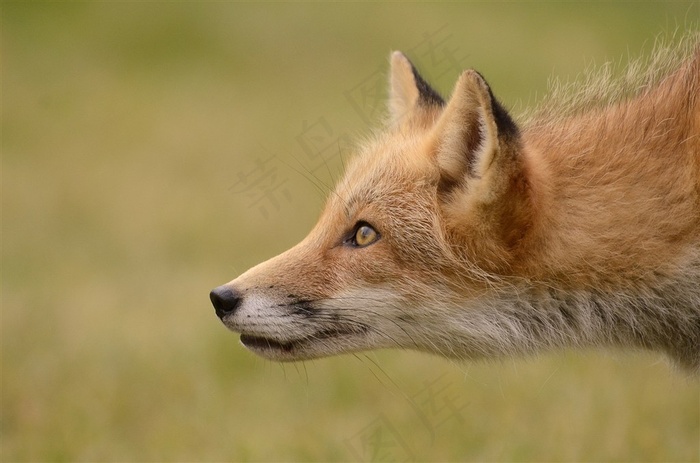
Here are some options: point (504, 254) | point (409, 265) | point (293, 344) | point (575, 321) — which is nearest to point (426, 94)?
point (409, 265)

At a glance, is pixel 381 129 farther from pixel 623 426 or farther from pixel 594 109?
pixel 623 426

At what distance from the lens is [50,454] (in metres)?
8.20

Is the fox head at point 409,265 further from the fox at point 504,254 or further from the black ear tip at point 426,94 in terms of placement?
the black ear tip at point 426,94

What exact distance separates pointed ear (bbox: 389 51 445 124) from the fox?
118cm

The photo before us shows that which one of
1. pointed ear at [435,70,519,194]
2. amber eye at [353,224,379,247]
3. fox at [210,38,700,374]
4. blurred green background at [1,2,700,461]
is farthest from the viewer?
blurred green background at [1,2,700,461]

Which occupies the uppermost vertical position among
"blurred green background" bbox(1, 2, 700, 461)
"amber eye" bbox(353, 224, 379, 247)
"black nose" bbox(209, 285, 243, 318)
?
"black nose" bbox(209, 285, 243, 318)

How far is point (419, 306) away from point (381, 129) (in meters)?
2.42

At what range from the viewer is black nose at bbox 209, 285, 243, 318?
6.26 m

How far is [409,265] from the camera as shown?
20.8ft

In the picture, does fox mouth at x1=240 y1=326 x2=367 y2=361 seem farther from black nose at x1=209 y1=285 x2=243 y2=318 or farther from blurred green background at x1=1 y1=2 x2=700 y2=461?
blurred green background at x1=1 y1=2 x2=700 y2=461

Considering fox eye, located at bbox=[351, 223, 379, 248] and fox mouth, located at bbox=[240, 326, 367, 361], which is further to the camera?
fox eye, located at bbox=[351, 223, 379, 248]

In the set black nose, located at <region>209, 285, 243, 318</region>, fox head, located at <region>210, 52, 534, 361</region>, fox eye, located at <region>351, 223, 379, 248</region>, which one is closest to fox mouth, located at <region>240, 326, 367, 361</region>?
fox head, located at <region>210, 52, 534, 361</region>

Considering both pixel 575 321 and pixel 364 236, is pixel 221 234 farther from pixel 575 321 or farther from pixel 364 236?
pixel 575 321

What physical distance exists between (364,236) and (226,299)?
1.07 m
